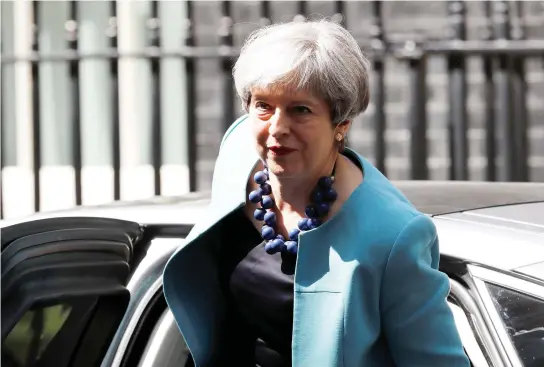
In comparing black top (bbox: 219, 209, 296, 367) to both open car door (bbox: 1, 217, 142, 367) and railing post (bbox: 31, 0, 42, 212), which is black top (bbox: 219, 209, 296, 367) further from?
railing post (bbox: 31, 0, 42, 212)

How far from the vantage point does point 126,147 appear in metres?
6.55

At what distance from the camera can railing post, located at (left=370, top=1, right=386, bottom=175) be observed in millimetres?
5812

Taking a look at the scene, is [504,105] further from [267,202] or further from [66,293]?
[267,202]

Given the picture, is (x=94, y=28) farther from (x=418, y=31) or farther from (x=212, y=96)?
(x=418, y=31)

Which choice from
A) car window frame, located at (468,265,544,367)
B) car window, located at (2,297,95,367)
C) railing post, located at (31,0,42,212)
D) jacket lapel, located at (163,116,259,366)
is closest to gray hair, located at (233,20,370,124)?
jacket lapel, located at (163,116,259,366)

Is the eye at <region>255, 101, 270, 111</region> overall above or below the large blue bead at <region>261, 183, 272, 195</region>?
above

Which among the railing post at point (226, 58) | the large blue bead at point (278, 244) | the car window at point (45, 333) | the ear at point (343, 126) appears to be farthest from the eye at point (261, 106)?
the railing post at point (226, 58)

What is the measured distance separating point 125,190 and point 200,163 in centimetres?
52

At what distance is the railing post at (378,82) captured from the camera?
19.1ft

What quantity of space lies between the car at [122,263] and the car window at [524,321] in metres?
0.08

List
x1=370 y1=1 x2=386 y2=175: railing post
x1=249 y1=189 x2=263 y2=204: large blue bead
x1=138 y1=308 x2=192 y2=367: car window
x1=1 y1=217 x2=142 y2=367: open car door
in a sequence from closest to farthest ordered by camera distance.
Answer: x1=249 y1=189 x2=263 y2=204: large blue bead < x1=138 y1=308 x2=192 y2=367: car window < x1=1 y1=217 x2=142 y2=367: open car door < x1=370 y1=1 x2=386 y2=175: railing post

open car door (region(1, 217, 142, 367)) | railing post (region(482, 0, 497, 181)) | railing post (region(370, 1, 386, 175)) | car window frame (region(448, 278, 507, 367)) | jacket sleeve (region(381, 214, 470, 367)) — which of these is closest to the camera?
jacket sleeve (region(381, 214, 470, 367))

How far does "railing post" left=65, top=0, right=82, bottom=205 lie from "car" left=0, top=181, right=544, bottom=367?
3.29 metres

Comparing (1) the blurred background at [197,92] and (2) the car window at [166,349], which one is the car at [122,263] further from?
(1) the blurred background at [197,92]
